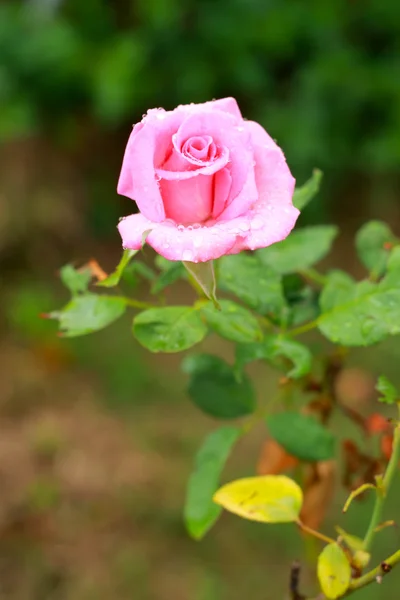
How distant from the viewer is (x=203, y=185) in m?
0.37

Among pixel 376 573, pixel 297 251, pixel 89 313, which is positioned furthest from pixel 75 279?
pixel 376 573

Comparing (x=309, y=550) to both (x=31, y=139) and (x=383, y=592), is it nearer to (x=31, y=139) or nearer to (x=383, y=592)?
(x=383, y=592)

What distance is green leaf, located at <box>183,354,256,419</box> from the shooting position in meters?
0.56

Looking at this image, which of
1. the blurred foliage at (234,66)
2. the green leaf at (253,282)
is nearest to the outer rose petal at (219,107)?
the green leaf at (253,282)

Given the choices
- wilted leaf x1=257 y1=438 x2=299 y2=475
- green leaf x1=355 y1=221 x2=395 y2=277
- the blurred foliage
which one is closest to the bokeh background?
the blurred foliage

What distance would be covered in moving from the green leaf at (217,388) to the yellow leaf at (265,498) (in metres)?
0.10

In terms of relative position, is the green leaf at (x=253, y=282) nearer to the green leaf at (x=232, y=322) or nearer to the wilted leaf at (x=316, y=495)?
the green leaf at (x=232, y=322)

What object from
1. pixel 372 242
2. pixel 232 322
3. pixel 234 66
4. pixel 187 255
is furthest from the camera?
pixel 234 66

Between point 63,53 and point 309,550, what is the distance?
6.00ft

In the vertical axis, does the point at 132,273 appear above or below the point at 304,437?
above

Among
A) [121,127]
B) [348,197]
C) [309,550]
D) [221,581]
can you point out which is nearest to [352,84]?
[348,197]

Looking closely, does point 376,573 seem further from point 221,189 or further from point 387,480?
point 221,189

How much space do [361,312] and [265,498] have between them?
0.12 meters

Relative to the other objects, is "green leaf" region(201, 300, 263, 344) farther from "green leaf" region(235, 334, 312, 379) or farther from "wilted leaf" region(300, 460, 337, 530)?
"wilted leaf" region(300, 460, 337, 530)
